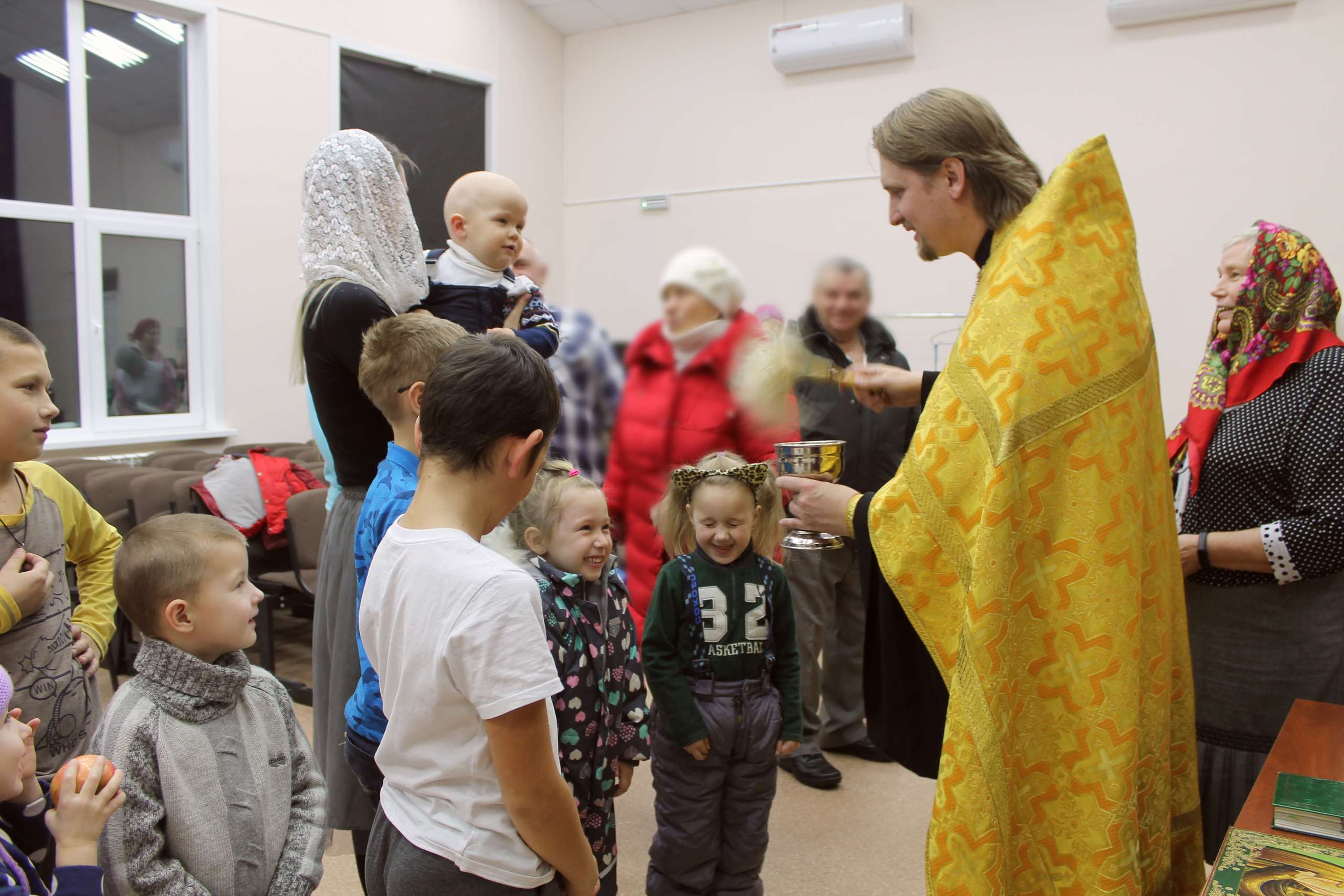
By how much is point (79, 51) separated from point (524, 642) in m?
5.89

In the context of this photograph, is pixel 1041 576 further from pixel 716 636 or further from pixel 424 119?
pixel 424 119

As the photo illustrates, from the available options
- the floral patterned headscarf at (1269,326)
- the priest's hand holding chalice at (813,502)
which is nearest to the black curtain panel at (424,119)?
the floral patterned headscarf at (1269,326)

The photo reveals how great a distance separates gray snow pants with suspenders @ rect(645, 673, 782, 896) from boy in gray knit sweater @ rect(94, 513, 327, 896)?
0.88 m

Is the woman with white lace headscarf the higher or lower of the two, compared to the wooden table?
higher

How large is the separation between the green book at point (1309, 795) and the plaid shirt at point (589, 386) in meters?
1.03

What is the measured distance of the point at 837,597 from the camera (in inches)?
135

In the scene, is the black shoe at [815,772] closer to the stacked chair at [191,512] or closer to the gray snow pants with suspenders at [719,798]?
the gray snow pants with suspenders at [719,798]

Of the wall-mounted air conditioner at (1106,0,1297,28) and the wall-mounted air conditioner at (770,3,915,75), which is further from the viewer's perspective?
the wall-mounted air conditioner at (770,3,915,75)

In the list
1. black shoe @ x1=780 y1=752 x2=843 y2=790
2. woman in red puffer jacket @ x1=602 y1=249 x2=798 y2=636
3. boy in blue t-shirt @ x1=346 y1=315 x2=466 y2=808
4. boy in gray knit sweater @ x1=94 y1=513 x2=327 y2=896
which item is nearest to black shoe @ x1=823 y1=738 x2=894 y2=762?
black shoe @ x1=780 y1=752 x2=843 y2=790

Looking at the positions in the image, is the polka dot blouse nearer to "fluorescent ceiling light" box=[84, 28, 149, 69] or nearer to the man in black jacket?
the man in black jacket

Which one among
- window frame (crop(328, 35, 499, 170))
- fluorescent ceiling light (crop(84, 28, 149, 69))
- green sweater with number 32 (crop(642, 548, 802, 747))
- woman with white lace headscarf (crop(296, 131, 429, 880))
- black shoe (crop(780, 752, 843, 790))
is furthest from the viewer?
window frame (crop(328, 35, 499, 170))

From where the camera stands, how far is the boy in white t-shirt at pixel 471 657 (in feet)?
3.55

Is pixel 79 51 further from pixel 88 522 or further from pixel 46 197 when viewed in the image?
pixel 88 522

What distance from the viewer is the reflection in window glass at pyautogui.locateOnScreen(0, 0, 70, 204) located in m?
5.26
